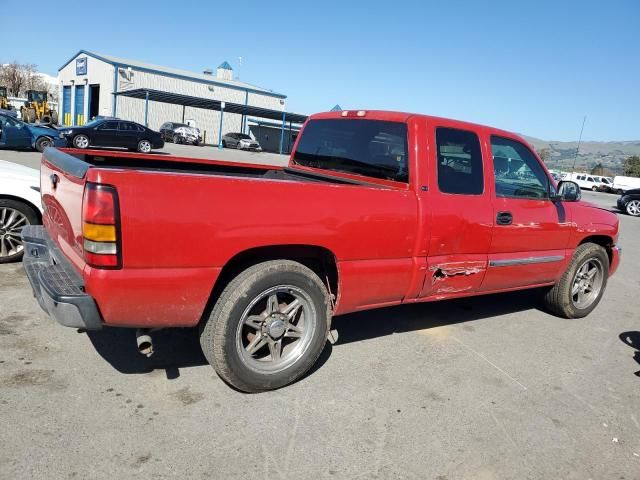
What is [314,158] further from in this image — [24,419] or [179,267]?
[24,419]

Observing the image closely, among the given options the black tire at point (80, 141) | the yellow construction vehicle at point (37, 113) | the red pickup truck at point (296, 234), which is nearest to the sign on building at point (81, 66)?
the yellow construction vehicle at point (37, 113)

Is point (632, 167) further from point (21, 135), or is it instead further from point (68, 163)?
point (68, 163)

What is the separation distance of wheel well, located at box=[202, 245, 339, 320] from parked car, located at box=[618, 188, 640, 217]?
2323 centimetres

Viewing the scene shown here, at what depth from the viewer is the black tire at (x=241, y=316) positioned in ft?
9.91

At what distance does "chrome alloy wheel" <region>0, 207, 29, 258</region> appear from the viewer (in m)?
5.04

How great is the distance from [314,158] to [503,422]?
2.65 meters

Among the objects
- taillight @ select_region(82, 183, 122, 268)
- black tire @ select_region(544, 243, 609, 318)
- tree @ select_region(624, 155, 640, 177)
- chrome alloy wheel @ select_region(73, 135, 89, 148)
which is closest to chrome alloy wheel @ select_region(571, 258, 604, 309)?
black tire @ select_region(544, 243, 609, 318)

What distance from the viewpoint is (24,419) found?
107 inches

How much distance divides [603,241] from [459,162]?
8.72 ft

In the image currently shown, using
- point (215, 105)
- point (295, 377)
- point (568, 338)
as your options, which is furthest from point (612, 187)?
point (295, 377)

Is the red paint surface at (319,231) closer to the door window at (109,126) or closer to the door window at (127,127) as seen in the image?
the door window at (109,126)

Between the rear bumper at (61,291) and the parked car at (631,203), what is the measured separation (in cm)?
2451

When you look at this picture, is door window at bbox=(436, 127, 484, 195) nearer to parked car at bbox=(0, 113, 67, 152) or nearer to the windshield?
the windshield

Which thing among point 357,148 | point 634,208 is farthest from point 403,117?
point 634,208
